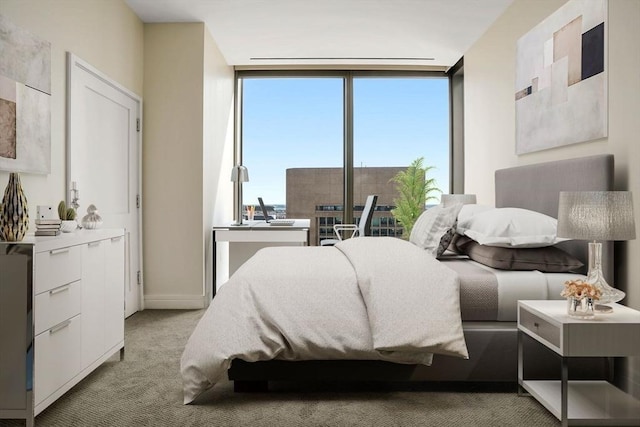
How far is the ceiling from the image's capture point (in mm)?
4262

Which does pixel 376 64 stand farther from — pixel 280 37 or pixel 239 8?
pixel 239 8

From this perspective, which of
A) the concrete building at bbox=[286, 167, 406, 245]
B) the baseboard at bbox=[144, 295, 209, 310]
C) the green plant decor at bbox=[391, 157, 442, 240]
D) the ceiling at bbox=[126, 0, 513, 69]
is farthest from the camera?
the concrete building at bbox=[286, 167, 406, 245]

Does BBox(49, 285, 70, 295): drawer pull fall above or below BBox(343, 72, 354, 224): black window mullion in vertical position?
below

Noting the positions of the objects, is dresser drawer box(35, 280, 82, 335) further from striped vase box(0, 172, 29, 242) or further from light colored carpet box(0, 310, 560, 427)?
light colored carpet box(0, 310, 560, 427)

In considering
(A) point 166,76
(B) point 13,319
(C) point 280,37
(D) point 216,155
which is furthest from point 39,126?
(C) point 280,37

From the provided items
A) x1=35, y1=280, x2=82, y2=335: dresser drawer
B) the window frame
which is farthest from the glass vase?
the window frame

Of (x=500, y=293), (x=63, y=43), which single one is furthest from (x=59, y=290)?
(x=500, y=293)

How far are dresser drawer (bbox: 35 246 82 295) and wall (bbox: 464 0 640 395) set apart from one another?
2.76 meters


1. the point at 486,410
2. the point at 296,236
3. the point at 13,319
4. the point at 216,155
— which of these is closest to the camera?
the point at 13,319

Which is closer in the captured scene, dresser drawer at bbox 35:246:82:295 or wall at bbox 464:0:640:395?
dresser drawer at bbox 35:246:82:295

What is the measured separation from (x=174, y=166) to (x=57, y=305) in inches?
98.8

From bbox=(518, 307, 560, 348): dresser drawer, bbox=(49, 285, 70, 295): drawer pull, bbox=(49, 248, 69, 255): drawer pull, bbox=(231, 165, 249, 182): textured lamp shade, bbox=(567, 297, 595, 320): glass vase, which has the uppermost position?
bbox=(231, 165, 249, 182): textured lamp shade

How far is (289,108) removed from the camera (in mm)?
6664

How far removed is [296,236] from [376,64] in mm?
2583
